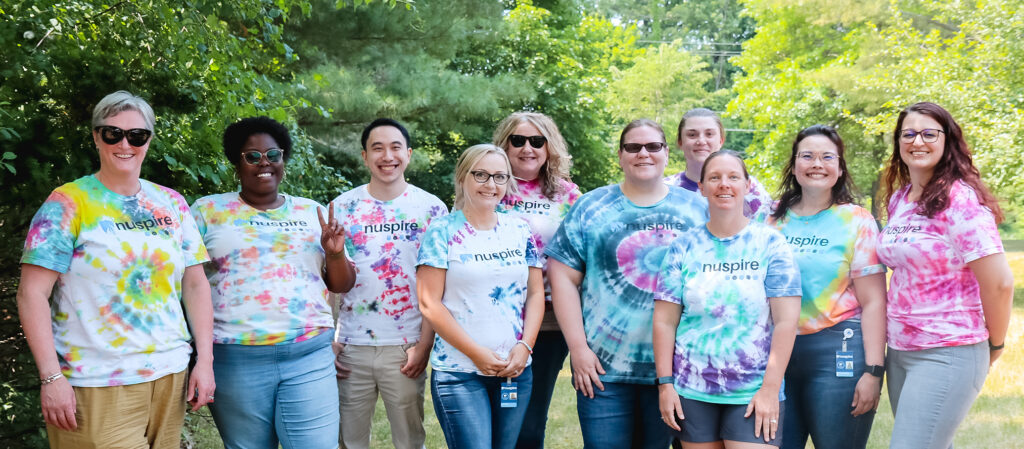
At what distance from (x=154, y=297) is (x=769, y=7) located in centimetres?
2427

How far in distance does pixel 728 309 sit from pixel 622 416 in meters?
0.75

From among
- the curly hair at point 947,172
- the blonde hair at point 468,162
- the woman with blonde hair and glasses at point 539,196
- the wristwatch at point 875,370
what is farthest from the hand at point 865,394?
the blonde hair at point 468,162

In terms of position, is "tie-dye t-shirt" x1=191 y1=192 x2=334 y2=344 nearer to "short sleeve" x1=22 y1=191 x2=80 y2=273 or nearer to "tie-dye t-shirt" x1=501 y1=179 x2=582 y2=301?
"short sleeve" x1=22 y1=191 x2=80 y2=273

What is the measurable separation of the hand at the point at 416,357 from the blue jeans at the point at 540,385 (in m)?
0.61

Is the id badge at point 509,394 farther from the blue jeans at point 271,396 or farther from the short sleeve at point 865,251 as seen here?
the short sleeve at point 865,251

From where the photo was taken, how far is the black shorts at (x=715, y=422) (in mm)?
3043

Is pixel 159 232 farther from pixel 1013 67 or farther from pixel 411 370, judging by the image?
pixel 1013 67

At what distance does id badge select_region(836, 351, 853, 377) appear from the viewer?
131 inches

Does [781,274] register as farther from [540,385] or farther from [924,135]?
[540,385]

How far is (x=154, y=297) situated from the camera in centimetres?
295

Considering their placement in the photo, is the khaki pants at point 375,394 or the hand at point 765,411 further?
the khaki pants at point 375,394

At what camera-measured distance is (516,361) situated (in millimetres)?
3342

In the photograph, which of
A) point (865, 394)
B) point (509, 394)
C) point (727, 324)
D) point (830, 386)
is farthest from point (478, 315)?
point (865, 394)

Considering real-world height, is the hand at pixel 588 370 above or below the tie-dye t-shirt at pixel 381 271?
below
